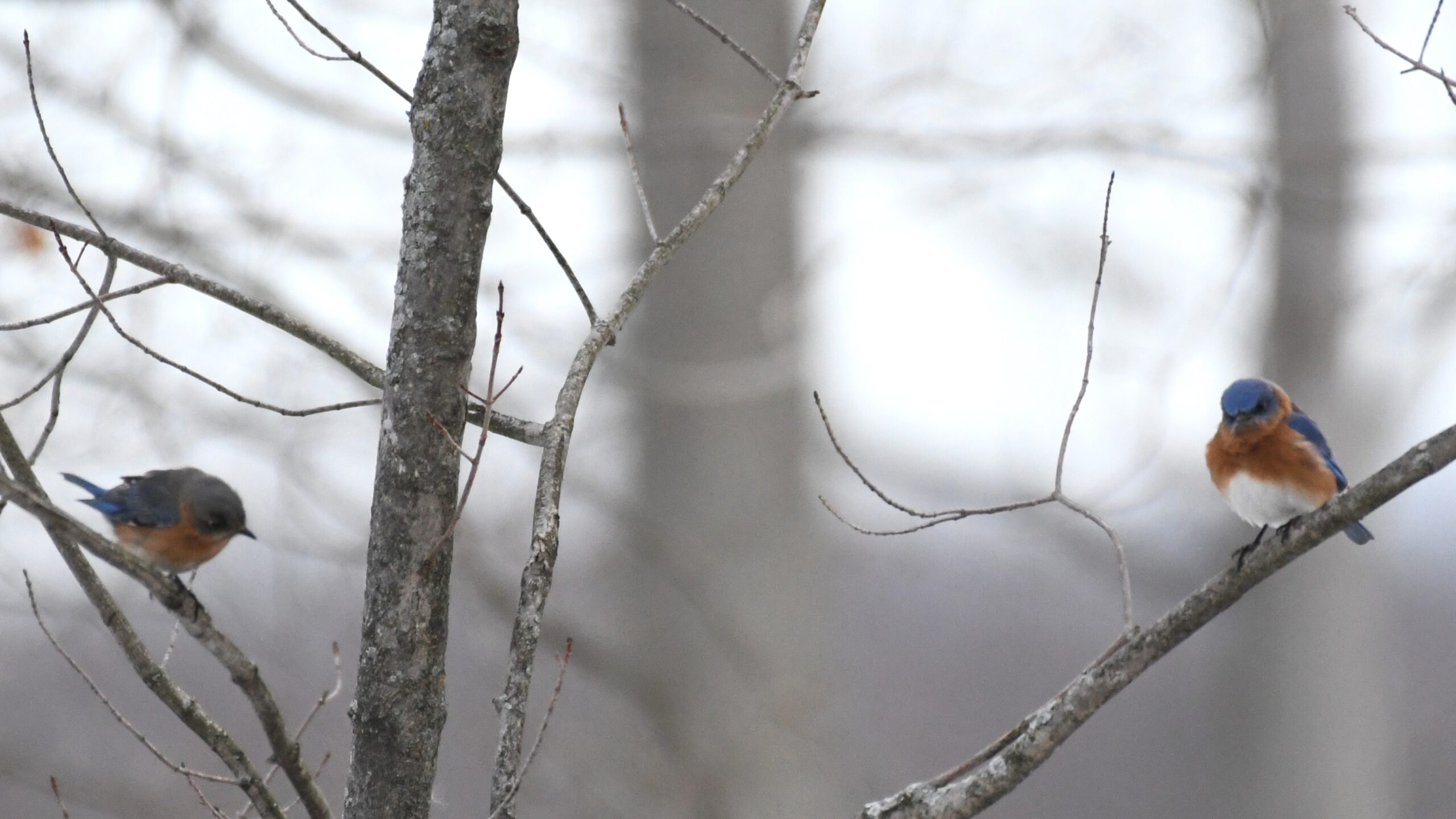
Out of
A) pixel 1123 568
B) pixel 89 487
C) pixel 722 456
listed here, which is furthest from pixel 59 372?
pixel 722 456

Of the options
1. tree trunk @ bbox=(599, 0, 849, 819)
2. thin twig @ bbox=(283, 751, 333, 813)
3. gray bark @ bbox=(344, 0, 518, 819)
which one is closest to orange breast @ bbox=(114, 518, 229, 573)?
thin twig @ bbox=(283, 751, 333, 813)

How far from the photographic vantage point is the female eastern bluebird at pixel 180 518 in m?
1.92

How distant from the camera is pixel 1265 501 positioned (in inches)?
87.5

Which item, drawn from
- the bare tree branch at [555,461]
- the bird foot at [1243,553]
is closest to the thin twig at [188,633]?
the bare tree branch at [555,461]

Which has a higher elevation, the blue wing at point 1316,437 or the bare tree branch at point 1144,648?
the blue wing at point 1316,437

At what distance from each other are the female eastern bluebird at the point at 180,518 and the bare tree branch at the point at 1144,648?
1227 mm

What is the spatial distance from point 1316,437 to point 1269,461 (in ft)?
0.57

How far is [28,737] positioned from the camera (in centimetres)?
477

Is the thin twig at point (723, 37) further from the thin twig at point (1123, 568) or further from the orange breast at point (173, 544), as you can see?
the orange breast at point (173, 544)

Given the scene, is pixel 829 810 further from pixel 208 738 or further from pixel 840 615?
pixel 208 738

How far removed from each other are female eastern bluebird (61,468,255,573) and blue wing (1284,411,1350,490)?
1965mm

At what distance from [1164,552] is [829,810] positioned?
1.84 metres

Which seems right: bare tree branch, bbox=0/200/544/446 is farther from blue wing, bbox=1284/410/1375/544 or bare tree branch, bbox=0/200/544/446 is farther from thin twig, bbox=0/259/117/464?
blue wing, bbox=1284/410/1375/544

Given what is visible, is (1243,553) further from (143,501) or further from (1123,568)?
(143,501)
